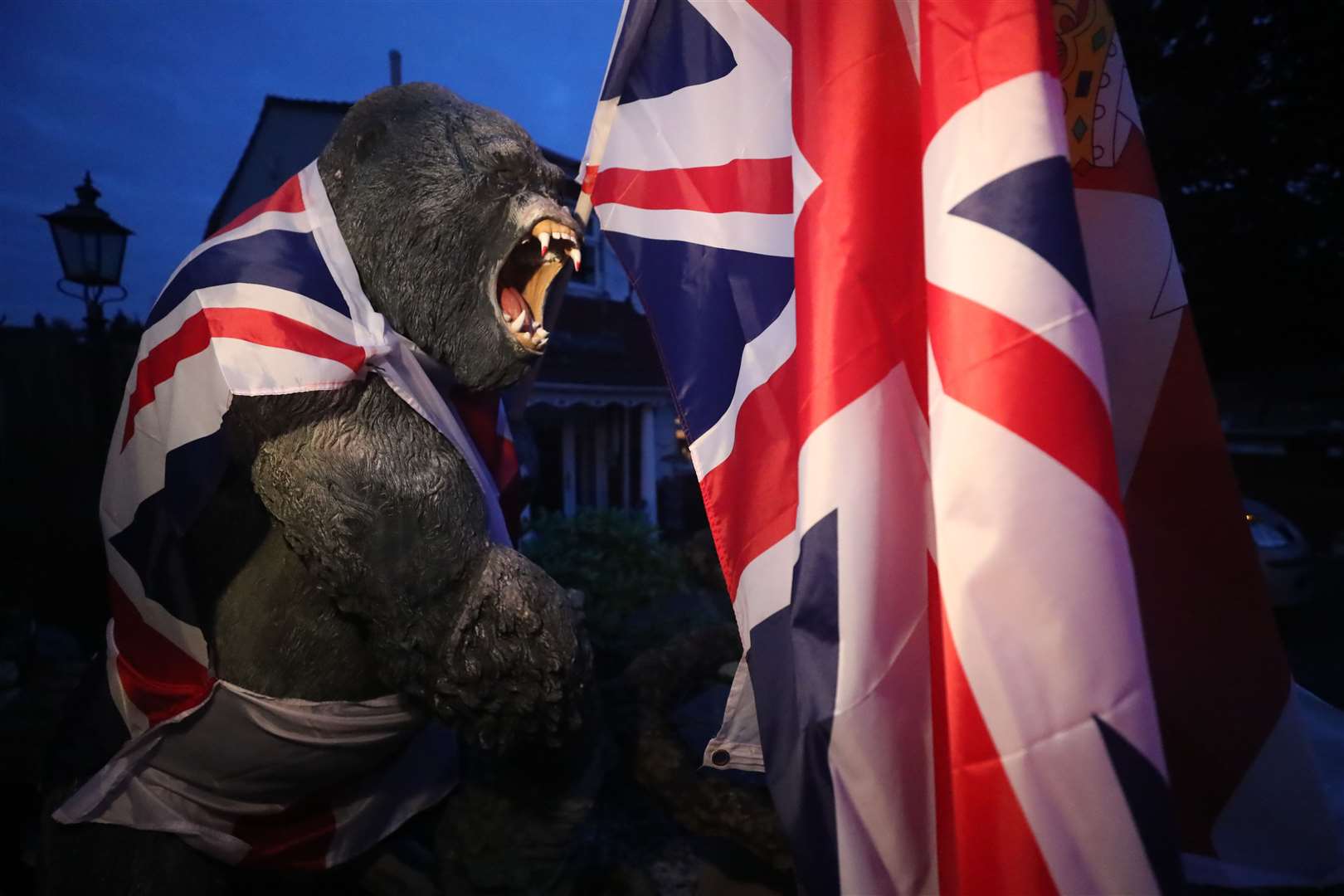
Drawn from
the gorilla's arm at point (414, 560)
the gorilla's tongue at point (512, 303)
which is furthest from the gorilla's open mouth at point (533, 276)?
the gorilla's arm at point (414, 560)

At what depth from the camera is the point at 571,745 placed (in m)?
1.50

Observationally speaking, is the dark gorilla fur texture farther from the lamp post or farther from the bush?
the lamp post

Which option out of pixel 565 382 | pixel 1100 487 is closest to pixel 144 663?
pixel 1100 487

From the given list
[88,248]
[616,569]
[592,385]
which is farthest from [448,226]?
[592,385]

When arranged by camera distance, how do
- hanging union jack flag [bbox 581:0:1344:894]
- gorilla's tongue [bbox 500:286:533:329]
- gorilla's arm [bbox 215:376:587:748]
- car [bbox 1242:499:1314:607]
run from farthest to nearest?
car [bbox 1242:499:1314:607]
gorilla's tongue [bbox 500:286:533:329]
gorilla's arm [bbox 215:376:587:748]
hanging union jack flag [bbox 581:0:1344:894]

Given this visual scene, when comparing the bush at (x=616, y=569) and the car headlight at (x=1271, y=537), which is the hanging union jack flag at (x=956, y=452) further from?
the car headlight at (x=1271, y=537)

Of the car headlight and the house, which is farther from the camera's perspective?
the house

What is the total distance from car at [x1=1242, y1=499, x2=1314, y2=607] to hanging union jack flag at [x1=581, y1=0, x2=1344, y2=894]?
324cm

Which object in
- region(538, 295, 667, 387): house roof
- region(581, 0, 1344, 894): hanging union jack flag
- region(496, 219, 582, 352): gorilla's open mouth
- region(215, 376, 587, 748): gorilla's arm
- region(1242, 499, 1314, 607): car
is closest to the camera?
region(581, 0, 1344, 894): hanging union jack flag

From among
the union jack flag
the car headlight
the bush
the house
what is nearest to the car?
the car headlight

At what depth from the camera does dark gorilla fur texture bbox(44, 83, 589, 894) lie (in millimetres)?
1307

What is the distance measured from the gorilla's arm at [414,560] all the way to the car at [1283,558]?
3.90 m

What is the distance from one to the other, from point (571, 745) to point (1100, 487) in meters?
1.15

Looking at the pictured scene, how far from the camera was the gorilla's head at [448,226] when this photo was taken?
1468 millimetres
